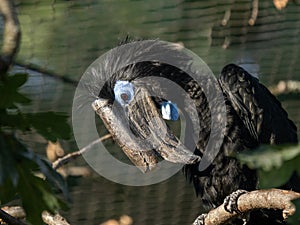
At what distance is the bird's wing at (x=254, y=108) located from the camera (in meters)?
2.71

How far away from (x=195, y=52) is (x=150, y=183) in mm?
631

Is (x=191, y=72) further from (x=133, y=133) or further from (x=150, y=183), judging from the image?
(x=150, y=183)

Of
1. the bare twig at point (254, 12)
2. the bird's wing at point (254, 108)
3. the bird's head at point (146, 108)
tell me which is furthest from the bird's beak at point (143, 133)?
the bare twig at point (254, 12)

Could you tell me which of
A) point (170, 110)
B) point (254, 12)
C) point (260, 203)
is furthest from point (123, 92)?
point (260, 203)

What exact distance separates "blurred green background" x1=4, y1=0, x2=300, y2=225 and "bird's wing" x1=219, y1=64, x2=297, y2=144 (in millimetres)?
257

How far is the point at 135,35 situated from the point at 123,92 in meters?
0.25

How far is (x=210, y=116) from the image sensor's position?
2703mm

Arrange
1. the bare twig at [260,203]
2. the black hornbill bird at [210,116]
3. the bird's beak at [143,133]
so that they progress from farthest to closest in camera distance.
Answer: the black hornbill bird at [210,116] → the bird's beak at [143,133] → the bare twig at [260,203]

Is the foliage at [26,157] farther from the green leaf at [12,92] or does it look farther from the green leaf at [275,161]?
the green leaf at [275,161]

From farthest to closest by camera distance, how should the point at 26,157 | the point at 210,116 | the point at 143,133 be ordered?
the point at 210,116 → the point at 143,133 → the point at 26,157

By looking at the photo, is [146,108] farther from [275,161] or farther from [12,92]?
[275,161]

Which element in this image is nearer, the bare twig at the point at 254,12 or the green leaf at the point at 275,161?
the green leaf at the point at 275,161

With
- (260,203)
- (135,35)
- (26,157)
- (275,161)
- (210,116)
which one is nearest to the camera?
(275,161)

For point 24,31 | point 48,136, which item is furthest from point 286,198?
point 24,31
